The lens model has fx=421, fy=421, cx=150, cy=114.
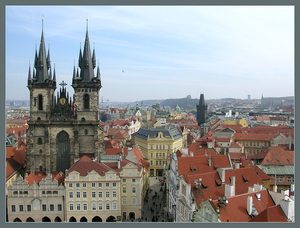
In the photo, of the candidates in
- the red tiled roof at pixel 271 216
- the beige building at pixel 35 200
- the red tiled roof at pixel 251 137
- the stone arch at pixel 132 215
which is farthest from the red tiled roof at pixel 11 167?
the red tiled roof at pixel 251 137

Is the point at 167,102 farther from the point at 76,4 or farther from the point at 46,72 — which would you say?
the point at 76,4

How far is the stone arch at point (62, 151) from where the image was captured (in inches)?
1422

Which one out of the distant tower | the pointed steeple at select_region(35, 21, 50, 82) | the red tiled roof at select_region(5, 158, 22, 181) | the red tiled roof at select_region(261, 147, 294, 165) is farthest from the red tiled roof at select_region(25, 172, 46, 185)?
the distant tower

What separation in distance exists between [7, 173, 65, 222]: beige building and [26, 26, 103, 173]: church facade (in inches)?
240

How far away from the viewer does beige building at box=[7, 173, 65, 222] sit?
29438 mm

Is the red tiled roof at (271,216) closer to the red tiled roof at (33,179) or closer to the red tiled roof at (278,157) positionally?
the red tiled roof at (33,179)

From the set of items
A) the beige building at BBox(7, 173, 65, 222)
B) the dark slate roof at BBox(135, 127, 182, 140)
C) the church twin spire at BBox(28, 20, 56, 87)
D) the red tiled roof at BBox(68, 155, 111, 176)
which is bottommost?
the beige building at BBox(7, 173, 65, 222)

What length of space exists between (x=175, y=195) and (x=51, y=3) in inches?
589

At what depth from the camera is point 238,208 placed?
2091 cm

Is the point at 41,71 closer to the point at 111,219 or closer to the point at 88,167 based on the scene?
the point at 88,167

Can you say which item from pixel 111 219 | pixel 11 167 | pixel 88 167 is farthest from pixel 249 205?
pixel 11 167

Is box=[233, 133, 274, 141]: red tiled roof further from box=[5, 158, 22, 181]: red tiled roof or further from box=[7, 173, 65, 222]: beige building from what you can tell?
box=[7, 173, 65, 222]: beige building

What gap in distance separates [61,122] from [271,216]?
2155 centimetres

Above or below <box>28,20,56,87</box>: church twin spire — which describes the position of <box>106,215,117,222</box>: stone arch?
below
